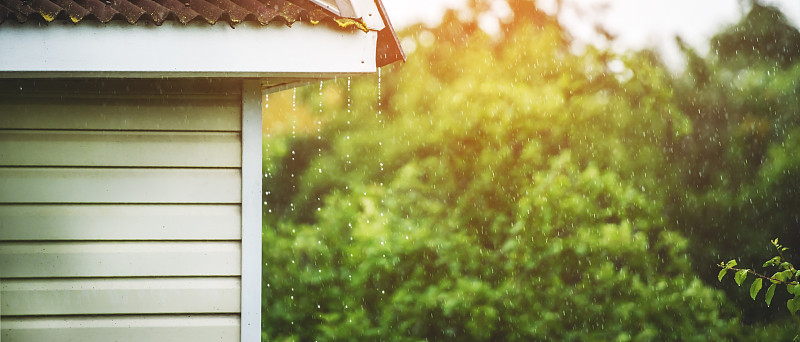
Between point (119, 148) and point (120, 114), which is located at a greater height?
point (120, 114)

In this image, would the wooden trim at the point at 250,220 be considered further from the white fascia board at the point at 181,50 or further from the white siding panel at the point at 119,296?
the white fascia board at the point at 181,50

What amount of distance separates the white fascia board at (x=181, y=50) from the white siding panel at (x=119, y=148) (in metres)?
0.45

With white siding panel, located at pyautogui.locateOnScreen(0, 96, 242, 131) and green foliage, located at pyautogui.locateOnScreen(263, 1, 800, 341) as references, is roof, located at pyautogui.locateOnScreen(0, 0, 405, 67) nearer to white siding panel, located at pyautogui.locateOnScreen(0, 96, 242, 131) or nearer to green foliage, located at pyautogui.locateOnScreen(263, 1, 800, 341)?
white siding panel, located at pyautogui.locateOnScreen(0, 96, 242, 131)

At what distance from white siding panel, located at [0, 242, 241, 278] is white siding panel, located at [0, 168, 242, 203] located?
0.46 feet

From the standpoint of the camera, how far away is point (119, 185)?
2.56 metres

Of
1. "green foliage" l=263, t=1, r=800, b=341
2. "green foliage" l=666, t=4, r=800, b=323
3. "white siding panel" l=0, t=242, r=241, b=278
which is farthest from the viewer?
"green foliage" l=666, t=4, r=800, b=323

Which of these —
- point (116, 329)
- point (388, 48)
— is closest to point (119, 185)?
point (116, 329)

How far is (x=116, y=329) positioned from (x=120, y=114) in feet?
2.19

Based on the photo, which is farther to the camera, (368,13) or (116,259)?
(116,259)

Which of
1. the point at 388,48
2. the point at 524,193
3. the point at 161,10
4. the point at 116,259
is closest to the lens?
the point at 161,10

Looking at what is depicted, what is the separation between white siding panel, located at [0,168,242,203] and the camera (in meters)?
2.53

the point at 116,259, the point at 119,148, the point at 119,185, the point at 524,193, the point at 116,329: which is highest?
the point at 524,193

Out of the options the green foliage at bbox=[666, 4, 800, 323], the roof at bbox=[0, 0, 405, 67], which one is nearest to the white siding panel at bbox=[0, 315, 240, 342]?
the roof at bbox=[0, 0, 405, 67]

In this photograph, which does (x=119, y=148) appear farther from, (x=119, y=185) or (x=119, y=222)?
(x=119, y=222)
